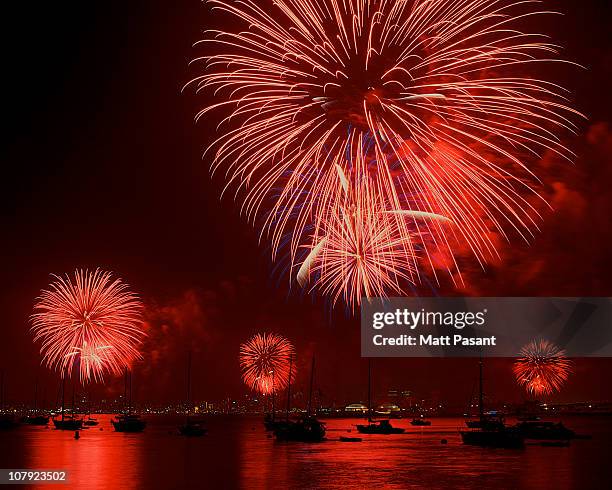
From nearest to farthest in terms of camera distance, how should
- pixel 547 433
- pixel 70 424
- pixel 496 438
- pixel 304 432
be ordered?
pixel 496 438 < pixel 304 432 < pixel 547 433 < pixel 70 424

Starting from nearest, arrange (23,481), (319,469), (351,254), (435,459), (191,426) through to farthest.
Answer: (351,254)
(23,481)
(319,469)
(435,459)
(191,426)

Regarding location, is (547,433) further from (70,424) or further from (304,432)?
(70,424)

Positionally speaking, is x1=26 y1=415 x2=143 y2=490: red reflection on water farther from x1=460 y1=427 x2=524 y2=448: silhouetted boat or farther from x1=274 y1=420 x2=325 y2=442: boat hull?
x1=460 y1=427 x2=524 y2=448: silhouetted boat

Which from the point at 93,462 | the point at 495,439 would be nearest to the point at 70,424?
the point at 93,462

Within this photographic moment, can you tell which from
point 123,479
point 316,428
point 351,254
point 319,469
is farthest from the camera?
point 316,428

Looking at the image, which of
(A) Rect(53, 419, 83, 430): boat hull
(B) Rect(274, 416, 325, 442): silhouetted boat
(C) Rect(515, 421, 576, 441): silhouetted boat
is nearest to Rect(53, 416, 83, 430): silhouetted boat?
(A) Rect(53, 419, 83, 430): boat hull

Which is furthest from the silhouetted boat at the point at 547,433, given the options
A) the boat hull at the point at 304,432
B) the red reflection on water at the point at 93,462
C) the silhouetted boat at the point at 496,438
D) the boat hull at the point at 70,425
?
the boat hull at the point at 70,425

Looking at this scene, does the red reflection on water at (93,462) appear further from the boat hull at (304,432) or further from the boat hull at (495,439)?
the boat hull at (495,439)

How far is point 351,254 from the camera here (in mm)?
46844

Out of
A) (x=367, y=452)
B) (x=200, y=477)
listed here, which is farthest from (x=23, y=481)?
(x=367, y=452)

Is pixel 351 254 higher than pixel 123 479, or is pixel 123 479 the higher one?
pixel 351 254

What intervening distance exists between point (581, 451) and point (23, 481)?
56738 mm

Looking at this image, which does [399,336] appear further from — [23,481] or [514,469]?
[23,481]

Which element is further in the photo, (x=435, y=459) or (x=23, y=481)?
(x=435, y=459)
